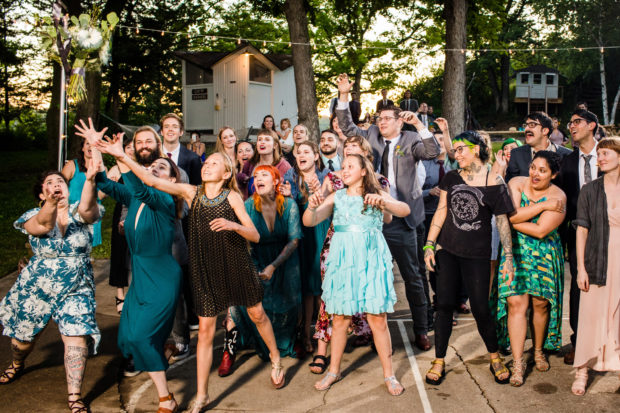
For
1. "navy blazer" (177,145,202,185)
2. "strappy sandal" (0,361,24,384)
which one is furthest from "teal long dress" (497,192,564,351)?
"strappy sandal" (0,361,24,384)

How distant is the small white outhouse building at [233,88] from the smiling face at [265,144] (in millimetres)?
23161

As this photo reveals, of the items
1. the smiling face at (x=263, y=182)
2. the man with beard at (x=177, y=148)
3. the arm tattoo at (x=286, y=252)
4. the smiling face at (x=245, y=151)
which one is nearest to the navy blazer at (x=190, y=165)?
the man with beard at (x=177, y=148)

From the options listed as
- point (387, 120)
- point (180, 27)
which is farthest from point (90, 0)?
point (387, 120)

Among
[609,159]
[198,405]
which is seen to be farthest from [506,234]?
[198,405]

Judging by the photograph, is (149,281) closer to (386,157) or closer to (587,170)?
(386,157)

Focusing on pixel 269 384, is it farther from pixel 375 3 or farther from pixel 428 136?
pixel 375 3

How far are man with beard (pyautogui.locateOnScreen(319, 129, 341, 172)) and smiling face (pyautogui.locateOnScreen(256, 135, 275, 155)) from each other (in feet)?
1.90

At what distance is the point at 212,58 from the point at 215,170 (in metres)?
28.1

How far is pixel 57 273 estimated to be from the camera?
442 cm

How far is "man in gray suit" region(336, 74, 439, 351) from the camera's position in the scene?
17.9 ft

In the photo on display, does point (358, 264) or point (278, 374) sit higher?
point (358, 264)

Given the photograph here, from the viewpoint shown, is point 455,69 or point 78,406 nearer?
point 78,406

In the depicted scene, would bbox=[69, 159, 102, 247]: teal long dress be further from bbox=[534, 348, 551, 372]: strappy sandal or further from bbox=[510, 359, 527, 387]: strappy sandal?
bbox=[534, 348, 551, 372]: strappy sandal

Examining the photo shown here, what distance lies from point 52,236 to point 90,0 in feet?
82.0
